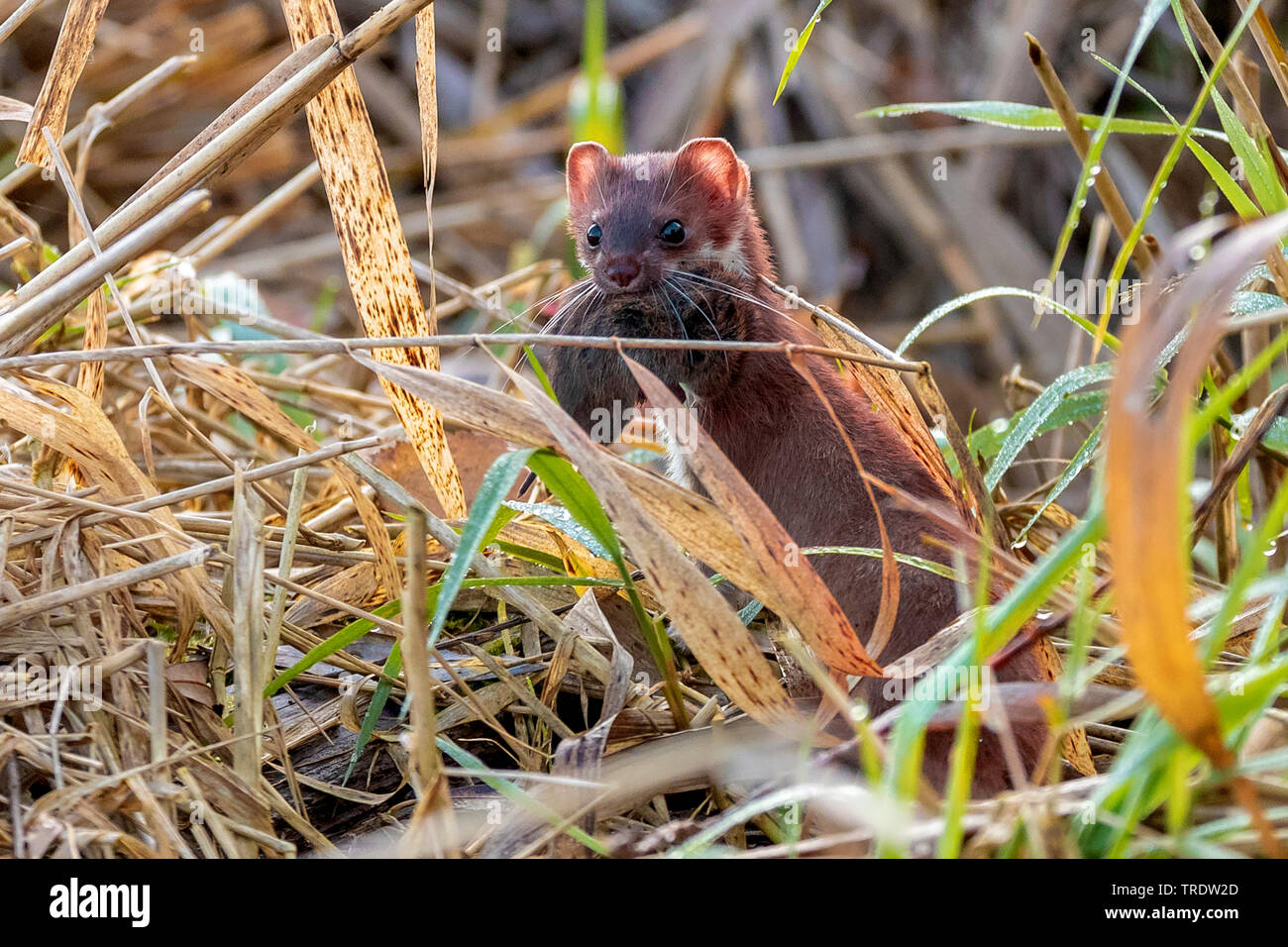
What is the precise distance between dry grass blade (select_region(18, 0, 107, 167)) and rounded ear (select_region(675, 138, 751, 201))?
132 cm

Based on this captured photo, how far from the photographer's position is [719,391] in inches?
107

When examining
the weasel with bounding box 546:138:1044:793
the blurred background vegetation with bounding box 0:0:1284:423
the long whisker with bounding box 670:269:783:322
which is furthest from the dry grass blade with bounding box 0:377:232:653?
the blurred background vegetation with bounding box 0:0:1284:423

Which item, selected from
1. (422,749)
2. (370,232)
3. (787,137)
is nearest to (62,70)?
(370,232)

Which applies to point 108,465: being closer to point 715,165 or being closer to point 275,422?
point 275,422

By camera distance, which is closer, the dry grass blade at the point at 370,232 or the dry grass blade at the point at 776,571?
the dry grass blade at the point at 776,571

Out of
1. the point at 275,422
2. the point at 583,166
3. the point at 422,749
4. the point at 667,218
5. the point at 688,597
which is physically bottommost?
the point at 422,749

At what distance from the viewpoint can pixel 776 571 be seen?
180cm

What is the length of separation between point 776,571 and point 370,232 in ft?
3.82

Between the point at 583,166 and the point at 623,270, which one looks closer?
the point at 623,270

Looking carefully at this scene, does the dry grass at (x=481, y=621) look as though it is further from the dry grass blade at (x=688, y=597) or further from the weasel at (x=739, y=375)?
the weasel at (x=739, y=375)

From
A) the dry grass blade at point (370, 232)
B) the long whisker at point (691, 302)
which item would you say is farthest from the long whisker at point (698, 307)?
the dry grass blade at point (370, 232)

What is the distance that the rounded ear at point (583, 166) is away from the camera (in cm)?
316

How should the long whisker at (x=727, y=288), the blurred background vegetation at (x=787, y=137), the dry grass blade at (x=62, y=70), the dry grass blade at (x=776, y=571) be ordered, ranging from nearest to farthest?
the dry grass blade at (x=776, y=571) → the dry grass blade at (x=62, y=70) → the long whisker at (x=727, y=288) → the blurred background vegetation at (x=787, y=137)
